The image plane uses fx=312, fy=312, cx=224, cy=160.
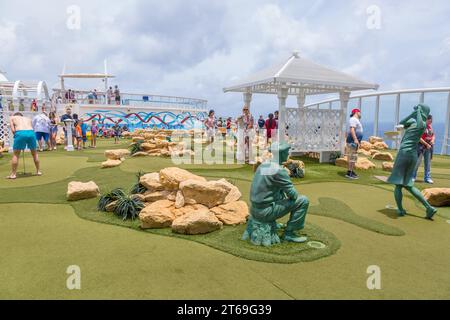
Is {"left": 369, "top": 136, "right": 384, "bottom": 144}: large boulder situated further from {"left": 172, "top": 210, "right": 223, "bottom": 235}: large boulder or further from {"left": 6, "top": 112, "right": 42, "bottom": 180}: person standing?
{"left": 6, "top": 112, "right": 42, "bottom": 180}: person standing

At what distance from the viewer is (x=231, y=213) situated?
4586 mm

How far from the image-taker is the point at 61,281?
290 cm

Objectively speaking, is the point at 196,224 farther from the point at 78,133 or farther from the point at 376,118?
the point at 376,118

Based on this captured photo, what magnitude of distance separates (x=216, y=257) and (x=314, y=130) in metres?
7.84

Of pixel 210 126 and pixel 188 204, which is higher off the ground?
pixel 210 126

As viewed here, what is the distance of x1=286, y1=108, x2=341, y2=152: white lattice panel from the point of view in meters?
10.1

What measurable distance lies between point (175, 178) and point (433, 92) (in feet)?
46.0

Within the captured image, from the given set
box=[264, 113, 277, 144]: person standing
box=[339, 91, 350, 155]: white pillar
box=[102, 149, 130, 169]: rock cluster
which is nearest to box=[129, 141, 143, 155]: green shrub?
box=[102, 149, 130, 169]: rock cluster

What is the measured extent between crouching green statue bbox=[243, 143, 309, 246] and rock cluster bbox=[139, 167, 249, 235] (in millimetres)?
705

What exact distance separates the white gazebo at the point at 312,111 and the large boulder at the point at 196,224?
5.86m

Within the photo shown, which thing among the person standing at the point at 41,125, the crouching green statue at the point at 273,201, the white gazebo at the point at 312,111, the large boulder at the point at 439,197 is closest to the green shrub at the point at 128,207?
the crouching green statue at the point at 273,201

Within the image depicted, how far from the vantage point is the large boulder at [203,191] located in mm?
4629

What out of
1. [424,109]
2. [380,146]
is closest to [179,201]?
[424,109]

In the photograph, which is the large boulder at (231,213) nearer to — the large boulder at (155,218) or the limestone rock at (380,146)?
the large boulder at (155,218)
